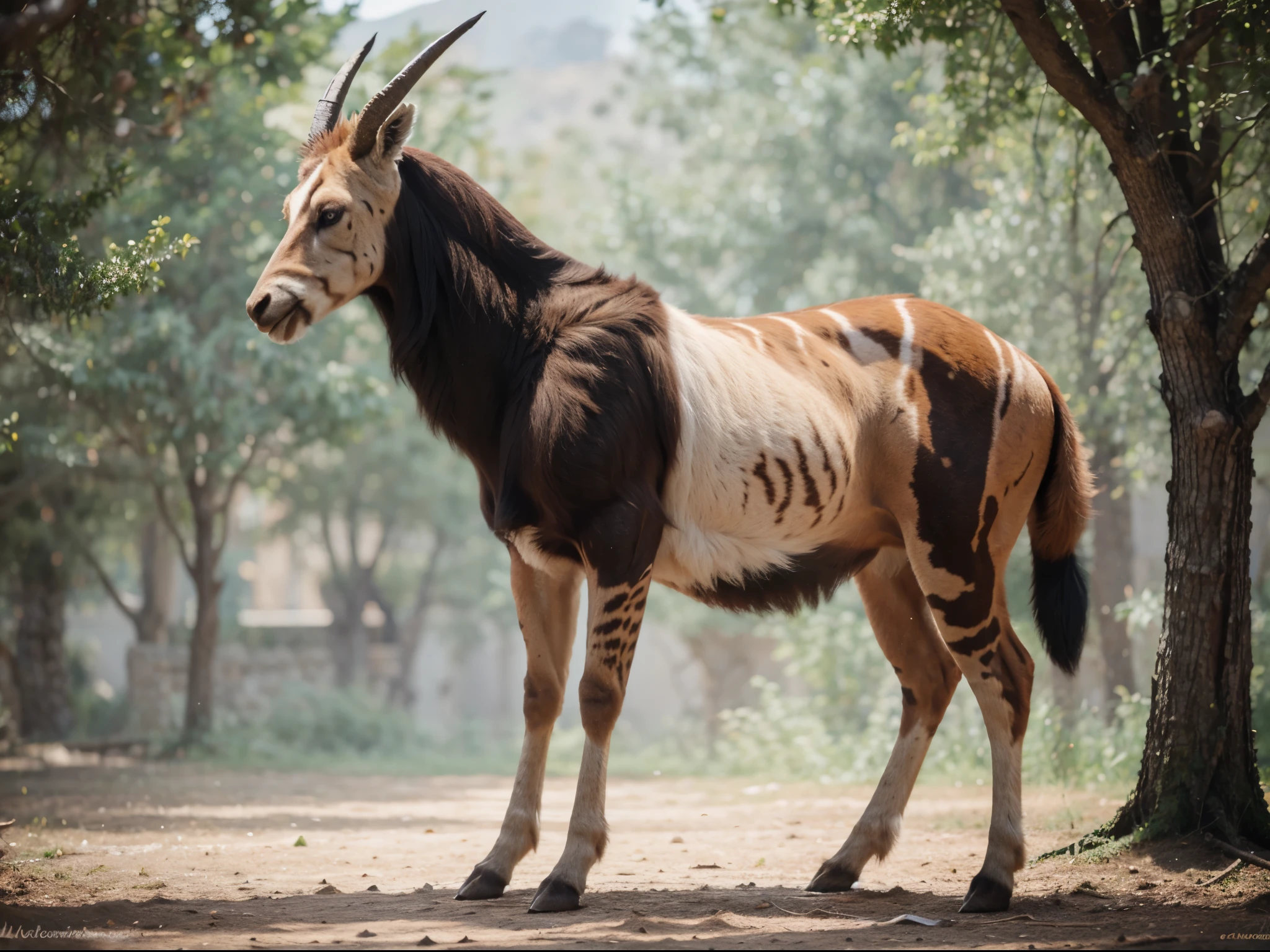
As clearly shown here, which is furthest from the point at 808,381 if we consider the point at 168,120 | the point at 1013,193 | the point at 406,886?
the point at 1013,193

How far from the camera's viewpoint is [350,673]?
77.1 ft

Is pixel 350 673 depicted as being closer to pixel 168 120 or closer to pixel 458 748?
pixel 458 748

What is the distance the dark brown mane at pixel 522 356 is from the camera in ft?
14.5

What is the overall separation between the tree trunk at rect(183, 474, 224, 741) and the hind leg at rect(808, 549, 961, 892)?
10.9 m

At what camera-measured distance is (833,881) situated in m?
4.94

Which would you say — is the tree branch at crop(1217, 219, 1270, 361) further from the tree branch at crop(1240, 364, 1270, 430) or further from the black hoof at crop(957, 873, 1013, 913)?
the black hoof at crop(957, 873, 1013, 913)

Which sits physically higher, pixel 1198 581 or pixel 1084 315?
pixel 1084 315

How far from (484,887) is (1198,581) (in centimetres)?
345

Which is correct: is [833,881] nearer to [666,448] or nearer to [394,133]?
[666,448]

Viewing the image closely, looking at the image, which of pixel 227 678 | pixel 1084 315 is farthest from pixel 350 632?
pixel 1084 315

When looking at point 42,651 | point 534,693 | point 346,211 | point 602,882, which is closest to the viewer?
point 346,211

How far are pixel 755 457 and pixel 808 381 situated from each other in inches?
19.0

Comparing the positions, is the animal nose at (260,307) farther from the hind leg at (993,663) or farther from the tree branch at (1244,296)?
the tree branch at (1244,296)

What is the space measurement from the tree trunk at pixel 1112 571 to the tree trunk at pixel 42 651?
1366 centimetres
